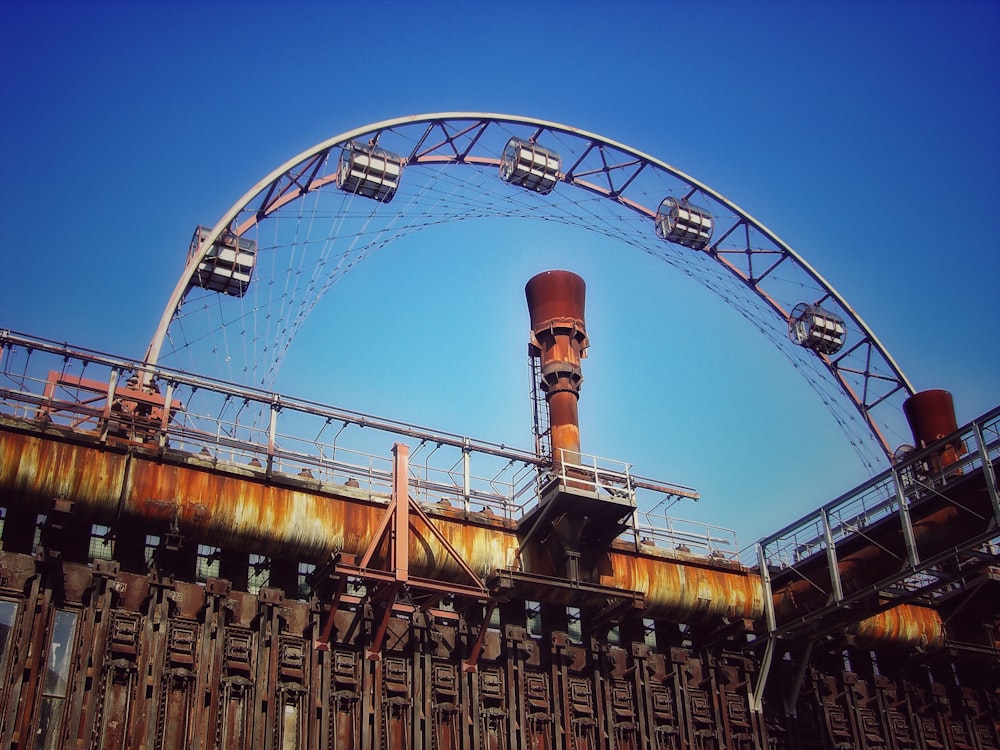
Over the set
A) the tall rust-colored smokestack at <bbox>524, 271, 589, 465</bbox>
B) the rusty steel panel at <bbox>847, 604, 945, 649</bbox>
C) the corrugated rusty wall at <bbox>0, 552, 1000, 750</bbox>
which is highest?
the tall rust-colored smokestack at <bbox>524, 271, 589, 465</bbox>

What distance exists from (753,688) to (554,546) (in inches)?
→ 355

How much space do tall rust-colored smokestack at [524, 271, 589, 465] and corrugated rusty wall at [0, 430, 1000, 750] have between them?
4.26m

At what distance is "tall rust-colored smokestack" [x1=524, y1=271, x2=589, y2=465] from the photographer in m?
36.7

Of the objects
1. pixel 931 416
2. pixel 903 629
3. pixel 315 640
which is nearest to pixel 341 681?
pixel 315 640

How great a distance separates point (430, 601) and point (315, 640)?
3373mm

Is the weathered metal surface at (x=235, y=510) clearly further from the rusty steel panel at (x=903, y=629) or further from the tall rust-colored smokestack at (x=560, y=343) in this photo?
the rusty steel panel at (x=903, y=629)

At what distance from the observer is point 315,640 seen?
1160 inches

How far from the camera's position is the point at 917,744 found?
39.2m

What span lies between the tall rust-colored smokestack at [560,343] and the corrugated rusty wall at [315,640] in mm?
4258

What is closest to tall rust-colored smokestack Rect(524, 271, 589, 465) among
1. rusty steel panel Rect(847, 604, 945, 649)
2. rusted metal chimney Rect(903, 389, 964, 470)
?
rusty steel panel Rect(847, 604, 945, 649)

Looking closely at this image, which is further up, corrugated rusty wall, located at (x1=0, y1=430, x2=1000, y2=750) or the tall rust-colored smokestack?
the tall rust-colored smokestack

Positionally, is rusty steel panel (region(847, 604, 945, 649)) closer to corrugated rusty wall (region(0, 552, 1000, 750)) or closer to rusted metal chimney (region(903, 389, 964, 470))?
corrugated rusty wall (region(0, 552, 1000, 750))

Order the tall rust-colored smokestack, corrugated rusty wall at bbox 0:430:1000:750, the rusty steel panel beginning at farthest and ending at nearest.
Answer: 1. the rusty steel panel
2. the tall rust-colored smokestack
3. corrugated rusty wall at bbox 0:430:1000:750

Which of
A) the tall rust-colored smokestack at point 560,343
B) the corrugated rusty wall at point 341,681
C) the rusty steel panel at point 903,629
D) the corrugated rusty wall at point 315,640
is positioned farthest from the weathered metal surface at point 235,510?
the rusty steel panel at point 903,629
